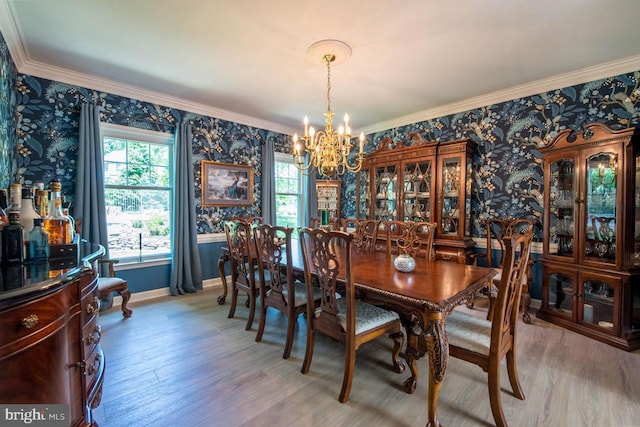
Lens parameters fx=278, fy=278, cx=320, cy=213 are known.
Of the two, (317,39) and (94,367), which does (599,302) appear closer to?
(317,39)

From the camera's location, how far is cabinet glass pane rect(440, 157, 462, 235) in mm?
3625

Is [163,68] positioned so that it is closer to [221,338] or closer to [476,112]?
[221,338]

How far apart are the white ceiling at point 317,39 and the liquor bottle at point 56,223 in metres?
1.43

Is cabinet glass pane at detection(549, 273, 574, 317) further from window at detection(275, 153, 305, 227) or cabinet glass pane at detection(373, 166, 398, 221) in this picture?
window at detection(275, 153, 305, 227)

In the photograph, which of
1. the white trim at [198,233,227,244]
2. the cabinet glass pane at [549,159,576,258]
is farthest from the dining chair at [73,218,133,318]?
the cabinet glass pane at [549,159,576,258]

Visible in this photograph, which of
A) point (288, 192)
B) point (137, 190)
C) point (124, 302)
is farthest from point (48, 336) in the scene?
point (288, 192)

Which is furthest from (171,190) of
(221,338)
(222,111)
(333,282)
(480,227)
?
(480,227)

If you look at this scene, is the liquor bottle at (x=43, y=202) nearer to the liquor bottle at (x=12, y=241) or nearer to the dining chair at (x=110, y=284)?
the liquor bottle at (x=12, y=241)

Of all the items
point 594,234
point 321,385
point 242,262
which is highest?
point 594,234

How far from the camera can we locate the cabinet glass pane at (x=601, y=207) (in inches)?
100

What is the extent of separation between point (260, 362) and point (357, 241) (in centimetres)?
169

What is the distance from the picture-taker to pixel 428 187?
3883 millimetres

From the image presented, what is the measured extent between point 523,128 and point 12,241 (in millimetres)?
4542

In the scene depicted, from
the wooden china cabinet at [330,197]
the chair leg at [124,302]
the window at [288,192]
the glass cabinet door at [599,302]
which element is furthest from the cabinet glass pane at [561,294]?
the chair leg at [124,302]
